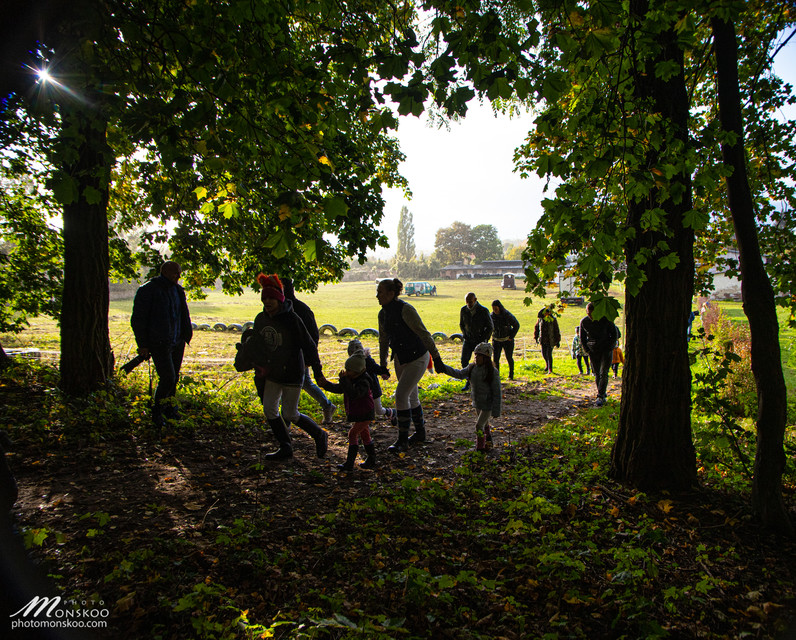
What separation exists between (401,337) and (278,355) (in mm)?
1626

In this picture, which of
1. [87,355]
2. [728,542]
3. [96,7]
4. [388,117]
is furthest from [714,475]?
[87,355]

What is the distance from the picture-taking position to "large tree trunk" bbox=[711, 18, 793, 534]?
11.9 ft

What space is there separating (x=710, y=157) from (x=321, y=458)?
17.0 feet

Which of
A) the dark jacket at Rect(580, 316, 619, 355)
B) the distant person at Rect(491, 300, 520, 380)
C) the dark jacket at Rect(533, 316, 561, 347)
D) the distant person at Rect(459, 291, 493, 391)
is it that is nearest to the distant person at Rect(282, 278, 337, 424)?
the distant person at Rect(459, 291, 493, 391)

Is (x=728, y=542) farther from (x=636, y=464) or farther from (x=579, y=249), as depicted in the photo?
(x=579, y=249)

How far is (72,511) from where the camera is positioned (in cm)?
359

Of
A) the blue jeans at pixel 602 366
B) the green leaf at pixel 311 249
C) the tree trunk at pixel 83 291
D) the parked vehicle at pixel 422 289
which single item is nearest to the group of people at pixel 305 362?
the tree trunk at pixel 83 291

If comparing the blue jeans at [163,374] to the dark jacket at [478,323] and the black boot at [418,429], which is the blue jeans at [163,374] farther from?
the dark jacket at [478,323]

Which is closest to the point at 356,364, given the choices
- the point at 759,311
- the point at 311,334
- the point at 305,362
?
the point at 305,362

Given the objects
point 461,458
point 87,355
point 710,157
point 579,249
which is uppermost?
point 710,157

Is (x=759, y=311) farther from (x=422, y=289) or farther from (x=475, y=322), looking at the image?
(x=422, y=289)

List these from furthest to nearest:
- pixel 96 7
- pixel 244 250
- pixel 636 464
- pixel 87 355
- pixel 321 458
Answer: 1. pixel 244 250
2. pixel 87 355
3. pixel 321 458
4. pixel 636 464
5. pixel 96 7

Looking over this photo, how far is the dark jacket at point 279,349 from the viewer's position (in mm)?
4988

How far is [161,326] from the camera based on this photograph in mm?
5535
